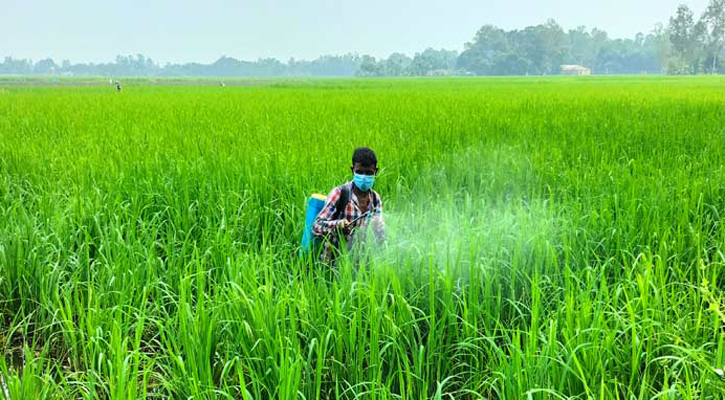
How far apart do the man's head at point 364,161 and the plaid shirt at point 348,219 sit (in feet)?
0.39

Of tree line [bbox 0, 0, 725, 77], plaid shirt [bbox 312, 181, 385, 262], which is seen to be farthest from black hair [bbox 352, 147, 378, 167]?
tree line [bbox 0, 0, 725, 77]

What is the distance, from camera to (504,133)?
21.3 feet

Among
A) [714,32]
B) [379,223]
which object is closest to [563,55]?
[714,32]

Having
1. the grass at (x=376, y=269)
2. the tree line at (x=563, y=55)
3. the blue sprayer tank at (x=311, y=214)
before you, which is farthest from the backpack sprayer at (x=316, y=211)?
the tree line at (x=563, y=55)

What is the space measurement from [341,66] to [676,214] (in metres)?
145

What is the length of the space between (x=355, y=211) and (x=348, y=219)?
49 millimetres

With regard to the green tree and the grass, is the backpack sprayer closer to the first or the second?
the grass

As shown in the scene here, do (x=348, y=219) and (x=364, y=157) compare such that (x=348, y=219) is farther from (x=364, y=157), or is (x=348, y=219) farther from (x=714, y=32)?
(x=714, y=32)

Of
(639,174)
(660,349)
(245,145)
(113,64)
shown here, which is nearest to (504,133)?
(639,174)

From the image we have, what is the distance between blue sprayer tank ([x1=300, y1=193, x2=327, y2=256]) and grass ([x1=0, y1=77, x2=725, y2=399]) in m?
0.10

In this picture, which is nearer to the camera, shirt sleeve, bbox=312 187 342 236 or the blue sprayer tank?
shirt sleeve, bbox=312 187 342 236

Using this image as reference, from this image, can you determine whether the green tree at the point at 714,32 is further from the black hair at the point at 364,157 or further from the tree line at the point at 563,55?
the black hair at the point at 364,157

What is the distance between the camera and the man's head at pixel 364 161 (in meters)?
2.31

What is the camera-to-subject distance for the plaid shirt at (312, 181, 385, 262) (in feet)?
8.00
